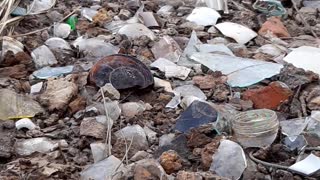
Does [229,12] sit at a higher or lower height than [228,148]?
lower

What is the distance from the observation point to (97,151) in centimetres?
203

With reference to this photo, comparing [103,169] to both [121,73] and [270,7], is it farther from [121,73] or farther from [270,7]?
[270,7]

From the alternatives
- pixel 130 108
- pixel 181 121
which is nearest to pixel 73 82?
pixel 130 108

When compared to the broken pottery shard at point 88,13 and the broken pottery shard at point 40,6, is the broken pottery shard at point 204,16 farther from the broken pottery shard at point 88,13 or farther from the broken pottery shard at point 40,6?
the broken pottery shard at point 40,6

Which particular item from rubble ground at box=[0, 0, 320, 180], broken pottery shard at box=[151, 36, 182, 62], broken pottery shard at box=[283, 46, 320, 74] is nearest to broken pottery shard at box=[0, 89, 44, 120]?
rubble ground at box=[0, 0, 320, 180]

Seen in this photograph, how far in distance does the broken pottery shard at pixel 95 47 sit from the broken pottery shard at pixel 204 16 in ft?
1.73

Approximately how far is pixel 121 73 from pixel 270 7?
4.08ft

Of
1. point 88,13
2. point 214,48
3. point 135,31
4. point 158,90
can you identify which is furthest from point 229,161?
point 88,13

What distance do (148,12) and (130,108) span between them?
39.4 inches

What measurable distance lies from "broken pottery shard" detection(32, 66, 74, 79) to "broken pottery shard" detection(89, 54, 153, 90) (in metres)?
0.17

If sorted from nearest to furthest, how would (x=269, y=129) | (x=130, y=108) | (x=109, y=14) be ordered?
(x=269, y=129), (x=130, y=108), (x=109, y=14)

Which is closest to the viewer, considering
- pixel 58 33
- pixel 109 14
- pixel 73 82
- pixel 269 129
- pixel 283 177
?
pixel 283 177

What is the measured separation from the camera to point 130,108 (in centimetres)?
229

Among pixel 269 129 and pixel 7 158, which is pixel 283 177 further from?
pixel 7 158
